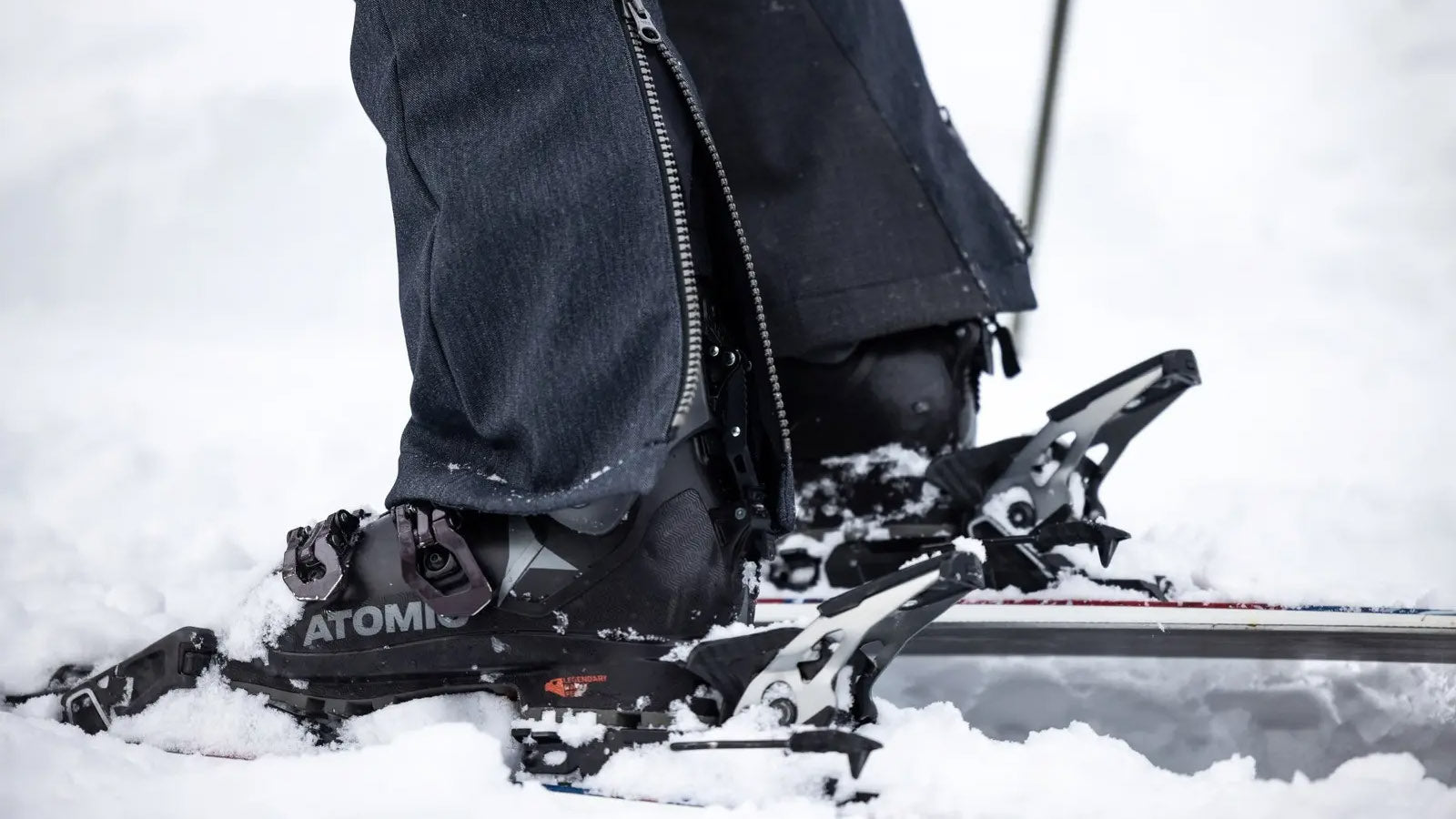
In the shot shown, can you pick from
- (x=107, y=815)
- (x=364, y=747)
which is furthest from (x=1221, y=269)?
(x=107, y=815)

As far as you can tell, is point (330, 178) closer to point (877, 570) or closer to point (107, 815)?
point (877, 570)

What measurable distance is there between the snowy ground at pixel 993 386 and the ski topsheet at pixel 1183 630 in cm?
3

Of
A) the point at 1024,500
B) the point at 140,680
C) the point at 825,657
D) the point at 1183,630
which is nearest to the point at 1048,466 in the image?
the point at 1024,500

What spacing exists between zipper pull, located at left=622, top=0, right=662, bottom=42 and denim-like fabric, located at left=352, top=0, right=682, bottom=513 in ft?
0.05

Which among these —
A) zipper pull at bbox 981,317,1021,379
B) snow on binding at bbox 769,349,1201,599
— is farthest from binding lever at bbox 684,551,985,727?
zipper pull at bbox 981,317,1021,379

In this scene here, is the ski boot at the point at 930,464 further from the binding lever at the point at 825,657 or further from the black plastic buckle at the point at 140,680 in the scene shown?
the black plastic buckle at the point at 140,680

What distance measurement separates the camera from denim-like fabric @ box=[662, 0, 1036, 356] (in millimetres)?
1617

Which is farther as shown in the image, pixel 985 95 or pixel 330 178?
pixel 985 95

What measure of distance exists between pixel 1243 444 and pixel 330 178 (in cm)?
240

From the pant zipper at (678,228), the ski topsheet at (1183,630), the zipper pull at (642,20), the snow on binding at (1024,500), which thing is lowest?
the ski topsheet at (1183,630)

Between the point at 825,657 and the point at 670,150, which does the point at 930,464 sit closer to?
the point at 825,657

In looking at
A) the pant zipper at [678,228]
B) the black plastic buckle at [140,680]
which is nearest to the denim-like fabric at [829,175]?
the pant zipper at [678,228]

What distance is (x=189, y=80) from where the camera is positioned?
2.99 meters

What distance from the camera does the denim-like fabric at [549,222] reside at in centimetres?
107
